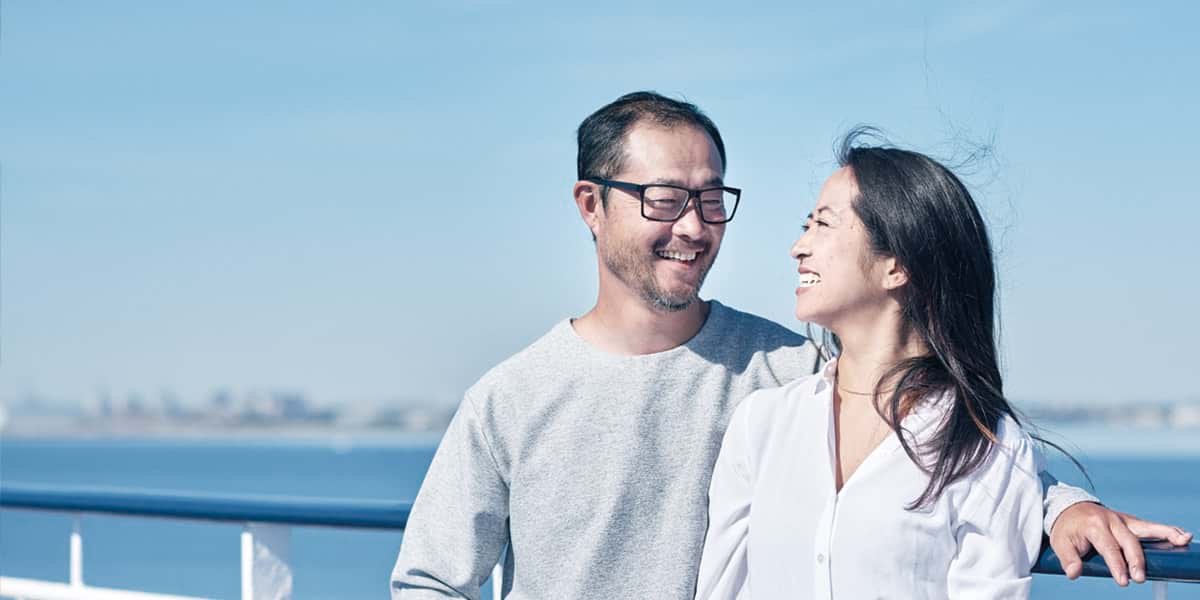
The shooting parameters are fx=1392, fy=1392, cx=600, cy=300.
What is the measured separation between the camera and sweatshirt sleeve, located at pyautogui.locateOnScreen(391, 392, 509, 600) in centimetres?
236

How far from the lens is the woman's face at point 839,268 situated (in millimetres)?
2139

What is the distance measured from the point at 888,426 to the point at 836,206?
36cm

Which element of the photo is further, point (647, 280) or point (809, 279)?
point (647, 280)

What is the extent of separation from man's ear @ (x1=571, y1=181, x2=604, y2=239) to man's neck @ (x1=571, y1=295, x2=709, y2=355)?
175 millimetres

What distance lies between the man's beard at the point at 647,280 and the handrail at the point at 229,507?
57cm

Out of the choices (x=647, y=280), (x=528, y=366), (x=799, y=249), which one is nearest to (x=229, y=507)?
(x=528, y=366)

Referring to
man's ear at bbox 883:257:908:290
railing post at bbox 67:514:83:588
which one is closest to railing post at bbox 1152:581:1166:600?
man's ear at bbox 883:257:908:290

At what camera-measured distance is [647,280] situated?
2.43m

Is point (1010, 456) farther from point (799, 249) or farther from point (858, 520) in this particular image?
point (799, 249)

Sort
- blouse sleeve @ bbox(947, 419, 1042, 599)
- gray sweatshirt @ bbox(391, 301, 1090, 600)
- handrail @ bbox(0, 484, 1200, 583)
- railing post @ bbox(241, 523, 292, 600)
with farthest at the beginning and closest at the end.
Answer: railing post @ bbox(241, 523, 292, 600)
handrail @ bbox(0, 484, 1200, 583)
gray sweatshirt @ bbox(391, 301, 1090, 600)
blouse sleeve @ bbox(947, 419, 1042, 599)

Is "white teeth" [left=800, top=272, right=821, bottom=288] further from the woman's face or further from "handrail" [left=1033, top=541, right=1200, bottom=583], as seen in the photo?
"handrail" [left=1033, top=541, right=1200, bottom=583]

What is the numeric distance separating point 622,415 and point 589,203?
454mm

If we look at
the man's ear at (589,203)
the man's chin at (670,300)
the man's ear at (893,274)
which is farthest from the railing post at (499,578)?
the man's ear at (893,274)

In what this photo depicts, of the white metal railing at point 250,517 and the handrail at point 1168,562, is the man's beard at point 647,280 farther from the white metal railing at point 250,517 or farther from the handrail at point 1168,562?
the handrail at point 1168,562
